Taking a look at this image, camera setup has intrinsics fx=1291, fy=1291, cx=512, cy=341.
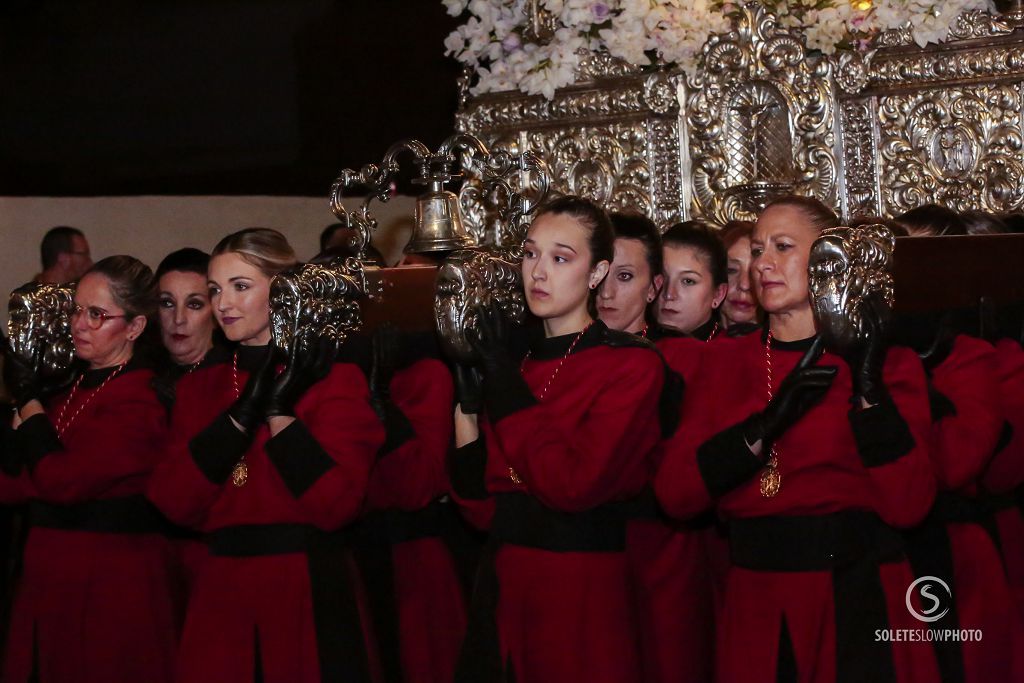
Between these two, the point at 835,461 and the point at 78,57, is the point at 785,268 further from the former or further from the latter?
the point at 78,57

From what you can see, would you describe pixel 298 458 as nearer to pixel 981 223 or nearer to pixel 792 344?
pixel 792 344

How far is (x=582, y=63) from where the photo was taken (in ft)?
19.6

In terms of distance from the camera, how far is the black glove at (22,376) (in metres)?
3.91

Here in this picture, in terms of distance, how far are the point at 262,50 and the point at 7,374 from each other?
376cm

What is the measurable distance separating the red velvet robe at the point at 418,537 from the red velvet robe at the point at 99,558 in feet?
2.15

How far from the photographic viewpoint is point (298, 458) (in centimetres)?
320

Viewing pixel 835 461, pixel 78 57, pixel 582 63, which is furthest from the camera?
pixel 78 57

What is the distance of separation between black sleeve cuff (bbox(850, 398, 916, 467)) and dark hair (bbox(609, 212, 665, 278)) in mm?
1029

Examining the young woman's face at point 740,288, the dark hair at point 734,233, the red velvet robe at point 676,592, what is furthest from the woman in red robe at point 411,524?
the dark hair at point 734,233

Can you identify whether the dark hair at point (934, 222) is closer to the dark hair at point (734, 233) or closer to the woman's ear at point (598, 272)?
the dark hair at point (734, 233)

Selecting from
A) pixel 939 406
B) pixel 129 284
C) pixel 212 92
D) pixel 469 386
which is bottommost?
pixel 939 406

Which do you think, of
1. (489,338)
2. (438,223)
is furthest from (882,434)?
(438,223)

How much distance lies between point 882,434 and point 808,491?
0.24 metres

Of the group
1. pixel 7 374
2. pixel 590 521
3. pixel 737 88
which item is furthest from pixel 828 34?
pixel 7 374
